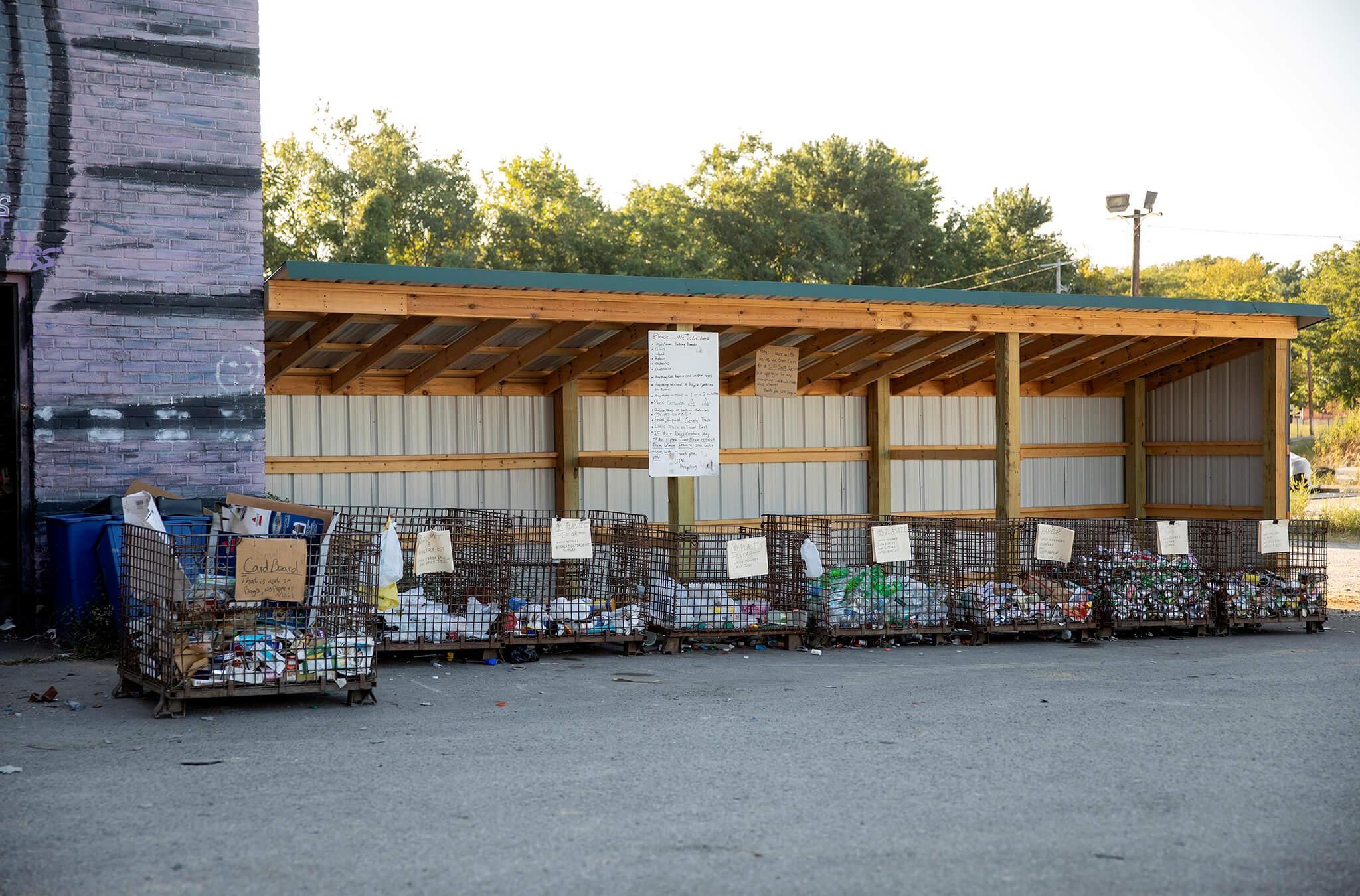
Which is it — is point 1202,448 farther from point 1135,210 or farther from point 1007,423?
point 1135,210

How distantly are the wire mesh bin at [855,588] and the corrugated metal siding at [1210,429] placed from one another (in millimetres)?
6646

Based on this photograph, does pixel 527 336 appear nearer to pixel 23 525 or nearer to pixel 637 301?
pixel 637 301

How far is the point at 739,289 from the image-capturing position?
10.8 metres

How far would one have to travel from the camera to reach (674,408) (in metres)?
10.7

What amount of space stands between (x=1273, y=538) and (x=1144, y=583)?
67.8 inches

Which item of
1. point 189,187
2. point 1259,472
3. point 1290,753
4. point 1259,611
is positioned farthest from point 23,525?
point 1259,472

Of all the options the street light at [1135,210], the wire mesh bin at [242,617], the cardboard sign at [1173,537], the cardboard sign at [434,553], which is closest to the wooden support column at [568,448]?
the cardboard sign at [434,553]

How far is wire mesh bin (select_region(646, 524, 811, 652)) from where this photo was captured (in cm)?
980

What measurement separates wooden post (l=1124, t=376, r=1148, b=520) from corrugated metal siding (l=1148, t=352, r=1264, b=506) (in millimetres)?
89

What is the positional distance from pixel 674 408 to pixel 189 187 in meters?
4.46

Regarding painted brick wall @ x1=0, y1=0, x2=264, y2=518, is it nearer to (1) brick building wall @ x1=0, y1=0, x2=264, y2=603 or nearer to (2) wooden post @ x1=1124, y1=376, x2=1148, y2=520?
(1) brick building wall @ x1=0, y1=0, x2=264, y2=603

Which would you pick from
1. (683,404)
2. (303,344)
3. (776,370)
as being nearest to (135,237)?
(303,344)

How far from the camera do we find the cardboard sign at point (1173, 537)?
35.7 feet

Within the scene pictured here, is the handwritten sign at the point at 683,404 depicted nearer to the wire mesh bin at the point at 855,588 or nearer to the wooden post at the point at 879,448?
the wire mesh bin at the point at 855,588
